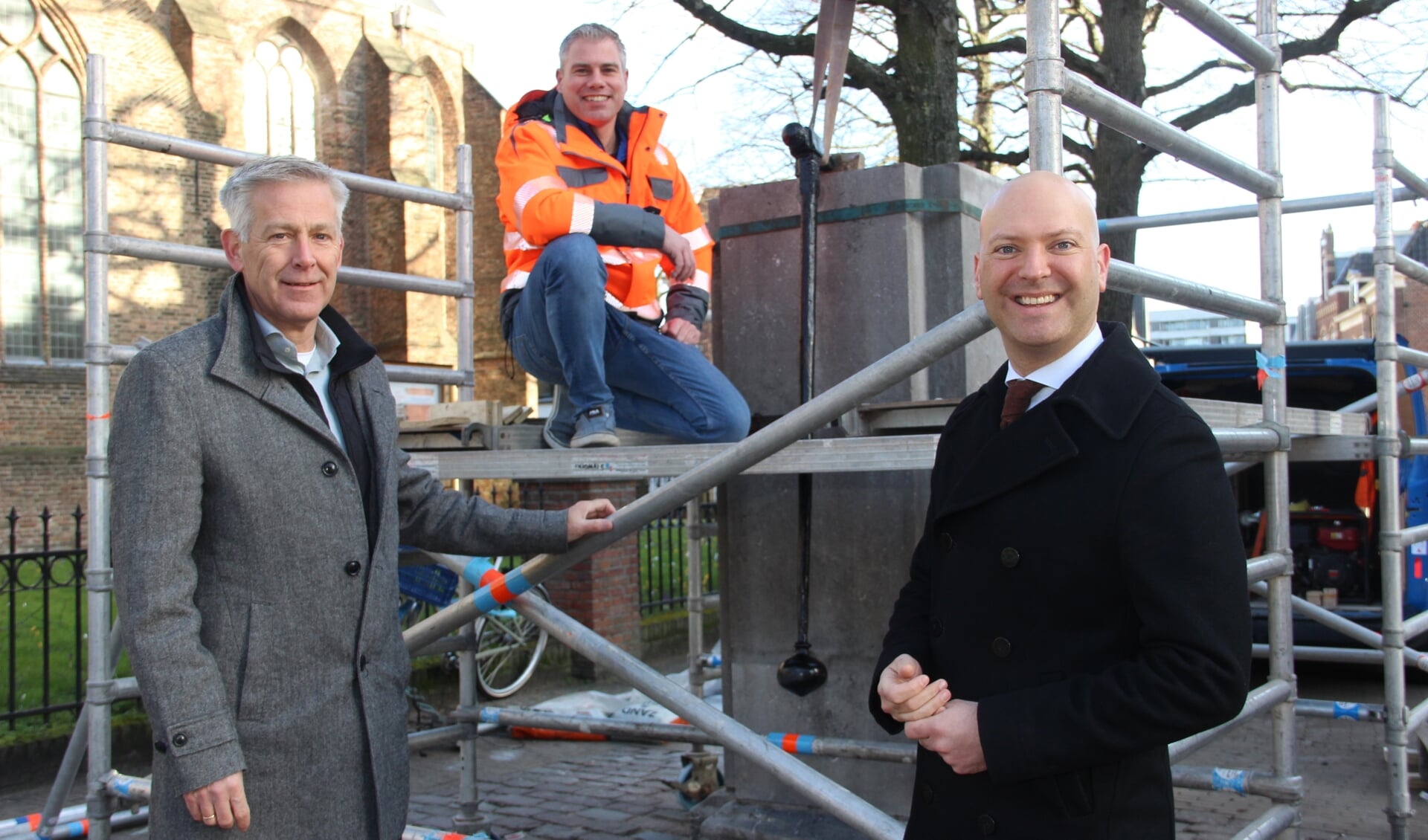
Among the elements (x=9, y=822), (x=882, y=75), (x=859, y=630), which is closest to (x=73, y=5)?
(x=882, y=75)

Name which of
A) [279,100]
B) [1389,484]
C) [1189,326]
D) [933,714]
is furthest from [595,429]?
[1189,326]

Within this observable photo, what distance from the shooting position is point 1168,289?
2.74 m

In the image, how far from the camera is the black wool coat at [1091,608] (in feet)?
5.19

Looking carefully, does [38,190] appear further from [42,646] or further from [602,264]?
[602,264]

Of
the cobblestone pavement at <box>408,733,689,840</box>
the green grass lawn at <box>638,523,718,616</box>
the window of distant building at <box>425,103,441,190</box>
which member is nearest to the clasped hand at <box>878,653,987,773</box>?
the cobblestone pavement at <box>408,733,689,840</box>

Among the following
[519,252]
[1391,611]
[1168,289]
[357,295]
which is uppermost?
[357,295]

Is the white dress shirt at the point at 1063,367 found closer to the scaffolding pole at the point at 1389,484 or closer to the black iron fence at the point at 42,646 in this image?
the scaffolding pole at the point at 1389,484

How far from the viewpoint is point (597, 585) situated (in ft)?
31.1

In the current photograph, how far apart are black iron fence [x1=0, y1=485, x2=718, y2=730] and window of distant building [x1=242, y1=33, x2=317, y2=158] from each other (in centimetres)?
1204

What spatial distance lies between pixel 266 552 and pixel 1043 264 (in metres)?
1.57

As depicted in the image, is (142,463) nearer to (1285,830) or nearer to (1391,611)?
(1285,830)

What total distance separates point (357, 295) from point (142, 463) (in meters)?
22.6

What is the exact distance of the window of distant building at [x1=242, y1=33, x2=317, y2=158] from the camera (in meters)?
22.6

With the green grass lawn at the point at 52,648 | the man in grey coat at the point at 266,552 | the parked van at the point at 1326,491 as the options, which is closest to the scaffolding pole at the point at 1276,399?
the man in grey coat at the point at 266,552
